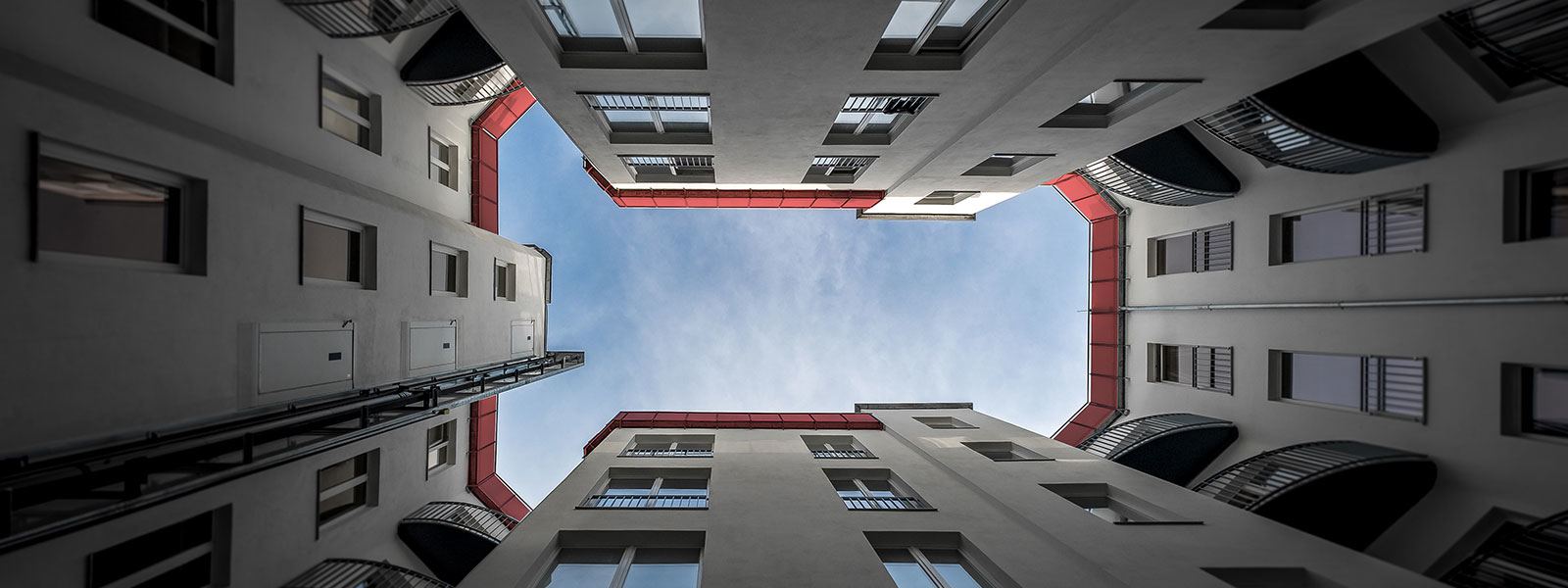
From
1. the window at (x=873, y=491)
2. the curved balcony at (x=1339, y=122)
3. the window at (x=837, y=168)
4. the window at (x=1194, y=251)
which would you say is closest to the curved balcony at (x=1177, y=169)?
the window at (x=1194, y=251)

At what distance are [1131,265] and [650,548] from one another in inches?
730

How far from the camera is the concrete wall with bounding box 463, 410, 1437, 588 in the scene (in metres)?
8.70

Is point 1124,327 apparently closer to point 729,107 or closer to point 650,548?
point 729,107

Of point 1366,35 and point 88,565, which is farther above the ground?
point 1366,35

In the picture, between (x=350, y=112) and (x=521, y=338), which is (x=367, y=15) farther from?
(x=521, y=338)

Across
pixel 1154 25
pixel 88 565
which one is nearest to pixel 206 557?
pixel 88 565

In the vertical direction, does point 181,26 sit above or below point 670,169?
below

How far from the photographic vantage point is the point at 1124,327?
19500 mm

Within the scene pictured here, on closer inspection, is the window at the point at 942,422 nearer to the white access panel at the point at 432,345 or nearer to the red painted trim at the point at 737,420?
the red painted trim at the point at 737,420

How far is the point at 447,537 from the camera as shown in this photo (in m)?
12.4

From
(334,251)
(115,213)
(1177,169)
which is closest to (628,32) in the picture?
(334,251)

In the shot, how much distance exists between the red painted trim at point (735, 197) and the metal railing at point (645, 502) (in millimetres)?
9894

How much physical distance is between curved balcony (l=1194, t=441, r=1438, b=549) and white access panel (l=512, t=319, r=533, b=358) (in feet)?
63.7

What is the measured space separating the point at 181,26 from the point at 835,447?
16.0 m
